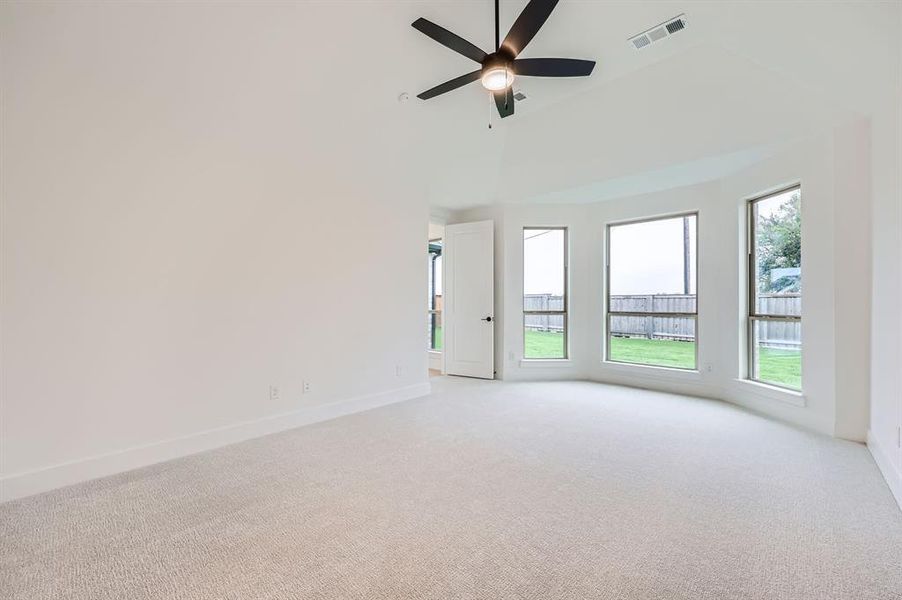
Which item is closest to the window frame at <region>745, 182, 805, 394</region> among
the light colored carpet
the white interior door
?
the light colored carpet

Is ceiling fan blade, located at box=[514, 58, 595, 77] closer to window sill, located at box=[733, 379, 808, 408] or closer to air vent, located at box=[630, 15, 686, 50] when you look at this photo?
air vent, located at box=[630, 15, 686, 50]

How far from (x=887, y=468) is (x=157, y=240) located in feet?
17.8

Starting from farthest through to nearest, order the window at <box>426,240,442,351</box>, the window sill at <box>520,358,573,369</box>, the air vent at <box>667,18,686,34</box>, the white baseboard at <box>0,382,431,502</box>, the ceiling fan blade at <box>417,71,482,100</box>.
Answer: the window at <box>426,240,442,351</box> < the window sill at <box>520,358,573,369</box> < the air vent at <box>667,18,686,34</box> < the ceiling fan blade at <box>417,71,482,100</box> < the white baseboard at <box>0,382,431,502</box>

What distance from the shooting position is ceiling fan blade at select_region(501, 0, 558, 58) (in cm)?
222

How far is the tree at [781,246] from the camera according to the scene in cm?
401

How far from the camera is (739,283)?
4617 millimetres

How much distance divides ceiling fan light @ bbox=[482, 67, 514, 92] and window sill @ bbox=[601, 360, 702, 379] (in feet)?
14.1

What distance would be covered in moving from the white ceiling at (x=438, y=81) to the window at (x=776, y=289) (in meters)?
0.67

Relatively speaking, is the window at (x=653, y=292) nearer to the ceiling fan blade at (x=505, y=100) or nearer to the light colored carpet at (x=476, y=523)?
the light colored carpet at (x=476, y=523)

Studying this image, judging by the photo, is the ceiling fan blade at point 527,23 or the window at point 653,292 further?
the window at point 653,292

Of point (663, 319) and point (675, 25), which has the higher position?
point (675, 25)

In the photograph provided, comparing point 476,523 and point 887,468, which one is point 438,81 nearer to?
point 476,523

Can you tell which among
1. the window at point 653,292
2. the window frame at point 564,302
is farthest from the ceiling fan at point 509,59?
the window at point 653,292

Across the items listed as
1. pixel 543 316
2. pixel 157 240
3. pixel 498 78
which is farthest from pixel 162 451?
pixel 543 316
